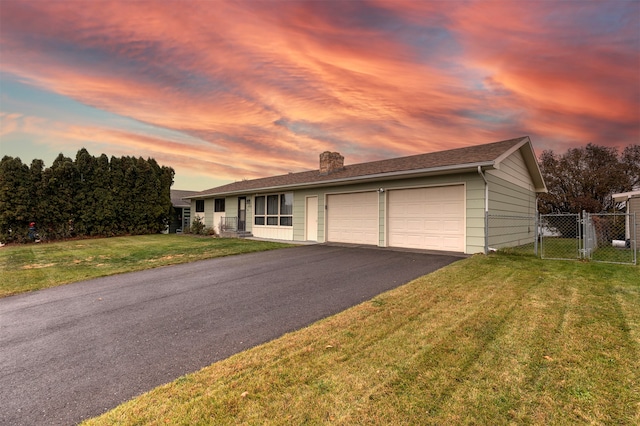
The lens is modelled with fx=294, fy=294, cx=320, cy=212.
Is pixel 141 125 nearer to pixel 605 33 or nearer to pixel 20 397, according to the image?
pixel 20 397

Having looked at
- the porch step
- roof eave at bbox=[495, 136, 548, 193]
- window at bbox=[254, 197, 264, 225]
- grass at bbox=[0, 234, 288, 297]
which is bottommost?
grass at bbox=[0, 234, 288, 297]

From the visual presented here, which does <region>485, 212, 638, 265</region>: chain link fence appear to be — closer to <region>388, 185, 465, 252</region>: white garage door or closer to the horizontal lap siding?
the horizontal lap siding

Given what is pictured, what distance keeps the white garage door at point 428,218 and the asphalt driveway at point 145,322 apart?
5.88 feet

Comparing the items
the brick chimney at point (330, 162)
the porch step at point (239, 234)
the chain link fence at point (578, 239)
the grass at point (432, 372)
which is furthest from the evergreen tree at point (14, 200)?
the chain link fence at point (578, 239)

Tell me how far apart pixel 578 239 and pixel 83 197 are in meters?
24.5

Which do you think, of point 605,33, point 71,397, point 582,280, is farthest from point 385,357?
point 605,33

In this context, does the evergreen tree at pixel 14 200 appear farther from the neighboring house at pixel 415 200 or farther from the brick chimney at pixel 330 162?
the brick chimney at pixel 330 162

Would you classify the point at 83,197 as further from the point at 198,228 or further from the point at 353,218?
the point at 353,218

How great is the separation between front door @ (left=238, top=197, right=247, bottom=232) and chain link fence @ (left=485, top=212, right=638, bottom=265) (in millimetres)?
13242

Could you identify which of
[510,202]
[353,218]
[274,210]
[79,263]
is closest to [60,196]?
[79,263]

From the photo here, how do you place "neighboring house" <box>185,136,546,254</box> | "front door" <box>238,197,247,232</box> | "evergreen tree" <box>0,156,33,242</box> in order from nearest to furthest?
"neighboring house" <box>185,136,546,254</box>, "evergreen tree" <box>0,156,33,242</box>, "front door" <box>238,197,247,232</box>

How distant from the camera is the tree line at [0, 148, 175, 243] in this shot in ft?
53.8

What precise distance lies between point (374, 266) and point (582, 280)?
422 cm

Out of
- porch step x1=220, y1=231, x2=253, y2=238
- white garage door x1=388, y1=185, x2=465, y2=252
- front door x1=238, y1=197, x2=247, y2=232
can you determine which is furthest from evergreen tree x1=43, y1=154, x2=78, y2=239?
white garage door x1=388, y1=185, x2=465, y2=252
